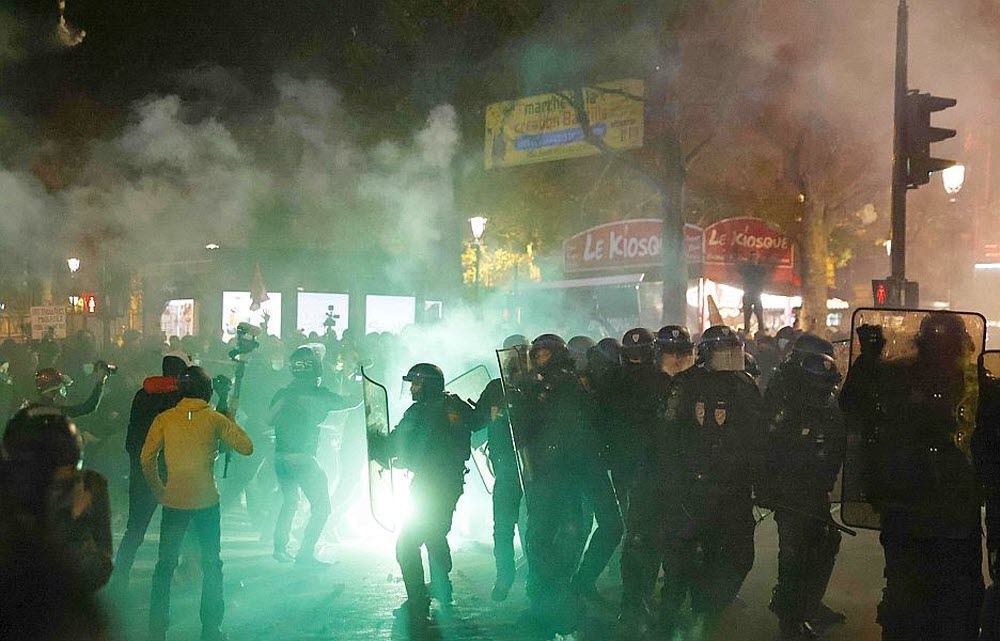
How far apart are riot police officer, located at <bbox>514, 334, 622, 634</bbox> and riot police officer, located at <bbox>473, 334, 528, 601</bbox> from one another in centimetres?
23

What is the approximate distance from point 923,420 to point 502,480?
2.87m

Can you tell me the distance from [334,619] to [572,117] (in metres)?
10.4

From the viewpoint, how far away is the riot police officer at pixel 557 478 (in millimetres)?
5664

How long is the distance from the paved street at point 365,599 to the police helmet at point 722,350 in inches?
59.1

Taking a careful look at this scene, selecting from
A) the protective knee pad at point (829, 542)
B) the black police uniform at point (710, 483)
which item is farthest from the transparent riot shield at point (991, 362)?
the protective knee pad at point (829, 542)

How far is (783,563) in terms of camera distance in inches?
211

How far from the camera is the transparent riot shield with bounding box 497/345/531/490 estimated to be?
590cm

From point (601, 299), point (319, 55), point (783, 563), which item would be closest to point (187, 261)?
point (319, 55)

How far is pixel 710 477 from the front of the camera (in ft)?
16.3

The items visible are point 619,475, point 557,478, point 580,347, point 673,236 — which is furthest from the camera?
point 673,236

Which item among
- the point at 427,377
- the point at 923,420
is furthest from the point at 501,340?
the point at 923,420

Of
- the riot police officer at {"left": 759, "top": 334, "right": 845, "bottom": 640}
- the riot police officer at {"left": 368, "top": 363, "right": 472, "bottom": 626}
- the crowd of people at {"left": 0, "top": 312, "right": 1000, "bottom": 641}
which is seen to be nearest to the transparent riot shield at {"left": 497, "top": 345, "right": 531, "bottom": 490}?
the crowd of people at {"left": 0, "top": 312, "right": 1000, "bottom": 641}

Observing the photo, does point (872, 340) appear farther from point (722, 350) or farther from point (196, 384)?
point (196, 384)

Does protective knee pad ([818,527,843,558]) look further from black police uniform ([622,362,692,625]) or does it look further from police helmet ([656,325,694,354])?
police helmet ([656,325,694,354])
